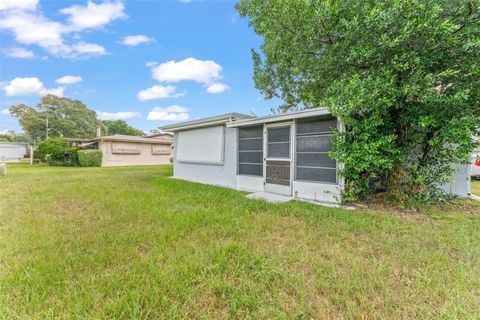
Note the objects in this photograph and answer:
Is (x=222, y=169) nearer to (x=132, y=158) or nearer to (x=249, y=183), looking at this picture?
(x=249, y=183)

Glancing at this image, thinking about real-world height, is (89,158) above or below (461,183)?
above

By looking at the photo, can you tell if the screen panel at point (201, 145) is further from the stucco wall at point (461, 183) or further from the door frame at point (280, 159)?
the stucco wall at point (461, 183)

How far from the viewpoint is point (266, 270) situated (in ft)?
7.16

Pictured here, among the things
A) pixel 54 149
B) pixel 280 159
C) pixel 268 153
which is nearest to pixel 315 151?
pixel 280 159

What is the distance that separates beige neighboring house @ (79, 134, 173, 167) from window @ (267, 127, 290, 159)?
1581cm

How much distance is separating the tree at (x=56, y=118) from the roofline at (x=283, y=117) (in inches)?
1460

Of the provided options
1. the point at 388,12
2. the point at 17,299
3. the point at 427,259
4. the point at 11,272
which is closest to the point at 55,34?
the point at 11,272

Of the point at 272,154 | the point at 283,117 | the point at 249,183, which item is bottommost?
the point at 249,183

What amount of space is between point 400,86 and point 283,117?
2535mm

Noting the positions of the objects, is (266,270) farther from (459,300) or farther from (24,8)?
(24,8)

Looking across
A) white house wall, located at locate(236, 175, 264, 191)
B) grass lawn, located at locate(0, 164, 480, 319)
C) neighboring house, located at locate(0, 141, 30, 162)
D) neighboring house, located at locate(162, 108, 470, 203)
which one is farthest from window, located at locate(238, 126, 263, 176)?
neighboring house, located at locate(0, 141, 30, 162)

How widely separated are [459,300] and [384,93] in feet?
11.2

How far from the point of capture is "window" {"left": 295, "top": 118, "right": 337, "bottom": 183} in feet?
16.3

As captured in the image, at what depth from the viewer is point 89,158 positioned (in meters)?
15.6
